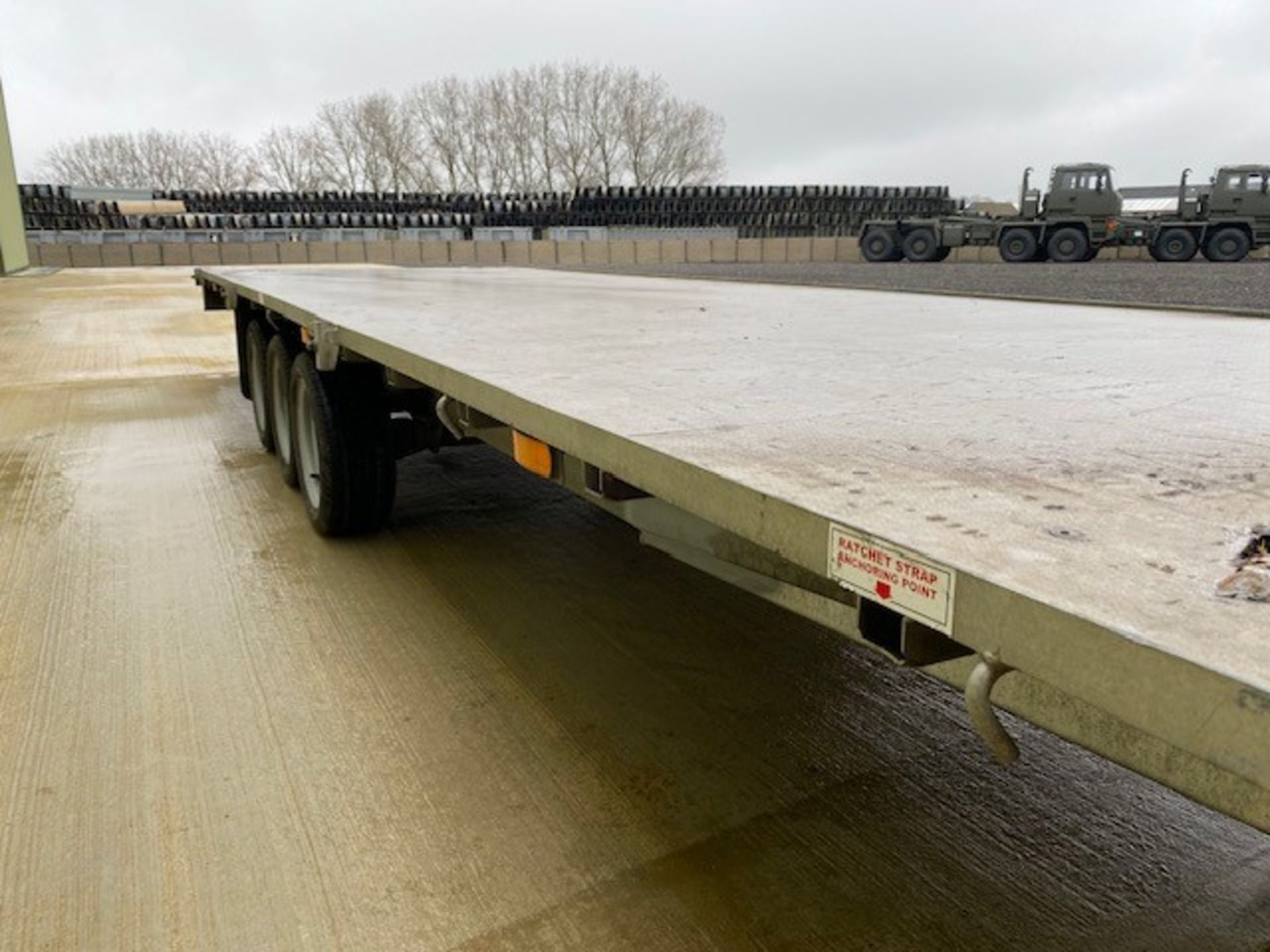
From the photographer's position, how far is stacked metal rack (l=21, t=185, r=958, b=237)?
3659 cm

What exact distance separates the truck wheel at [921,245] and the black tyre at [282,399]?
2342cm

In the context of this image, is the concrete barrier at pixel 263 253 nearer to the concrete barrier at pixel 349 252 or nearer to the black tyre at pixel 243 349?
the concrete barrier at pixel 349 252

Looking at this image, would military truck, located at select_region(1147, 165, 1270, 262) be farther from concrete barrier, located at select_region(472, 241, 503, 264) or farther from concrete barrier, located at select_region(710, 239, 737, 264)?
concrete barrier, located at select_region(472, 241, 503, 264)

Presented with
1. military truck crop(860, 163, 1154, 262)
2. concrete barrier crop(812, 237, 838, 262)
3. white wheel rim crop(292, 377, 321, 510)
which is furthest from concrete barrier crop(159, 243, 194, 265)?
white wheel rim crop(292, 377, 321, 510)

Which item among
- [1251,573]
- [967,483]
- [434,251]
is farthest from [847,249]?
[1251,573]

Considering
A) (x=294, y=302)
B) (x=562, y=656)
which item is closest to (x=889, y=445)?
(x=562, y=656)

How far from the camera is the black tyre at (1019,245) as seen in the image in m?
24.5

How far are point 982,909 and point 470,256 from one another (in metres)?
33.4

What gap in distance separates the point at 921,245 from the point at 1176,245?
5.92 m

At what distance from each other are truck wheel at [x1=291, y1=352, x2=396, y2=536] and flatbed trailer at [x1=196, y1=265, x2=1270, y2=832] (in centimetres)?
39

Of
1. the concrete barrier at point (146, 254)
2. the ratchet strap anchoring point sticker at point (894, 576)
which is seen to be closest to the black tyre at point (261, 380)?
the ratchet strap anchoring point sticker at point (894, 576)

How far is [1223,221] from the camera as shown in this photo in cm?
2338

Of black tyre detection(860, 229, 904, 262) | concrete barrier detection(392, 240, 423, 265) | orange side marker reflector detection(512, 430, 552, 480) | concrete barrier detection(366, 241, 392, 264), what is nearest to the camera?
orange side marker reflector detection(512, 430, 552, 480)

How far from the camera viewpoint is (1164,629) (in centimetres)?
99
